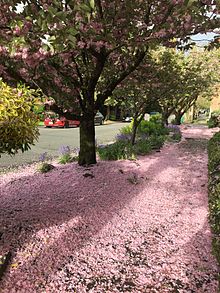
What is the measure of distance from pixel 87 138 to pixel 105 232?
4074 millimetres

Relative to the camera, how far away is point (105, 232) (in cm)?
465

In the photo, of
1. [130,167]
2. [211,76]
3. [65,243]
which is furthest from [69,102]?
[211,76]

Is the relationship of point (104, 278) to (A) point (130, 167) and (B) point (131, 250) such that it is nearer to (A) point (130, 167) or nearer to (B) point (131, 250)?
(B) point (131, 250)

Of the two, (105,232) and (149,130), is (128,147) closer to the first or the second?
(149,130)

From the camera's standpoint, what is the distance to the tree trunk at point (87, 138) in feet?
26.6

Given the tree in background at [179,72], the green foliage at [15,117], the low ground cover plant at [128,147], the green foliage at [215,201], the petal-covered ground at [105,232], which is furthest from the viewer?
the tree in background at [179,72]

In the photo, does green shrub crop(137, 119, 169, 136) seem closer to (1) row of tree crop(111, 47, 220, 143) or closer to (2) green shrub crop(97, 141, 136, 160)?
(1) row of tree crop(111, 47, 220, 143)

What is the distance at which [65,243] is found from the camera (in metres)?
4.18

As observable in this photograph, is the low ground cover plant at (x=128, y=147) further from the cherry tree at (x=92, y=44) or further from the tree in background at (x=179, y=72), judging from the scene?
the tree in background at (x=179, y=72)

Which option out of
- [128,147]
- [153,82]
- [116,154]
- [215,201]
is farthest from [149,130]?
[215,201]

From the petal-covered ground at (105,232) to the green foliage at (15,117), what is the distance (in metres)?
1.72

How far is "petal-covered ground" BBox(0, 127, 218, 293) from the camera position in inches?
135

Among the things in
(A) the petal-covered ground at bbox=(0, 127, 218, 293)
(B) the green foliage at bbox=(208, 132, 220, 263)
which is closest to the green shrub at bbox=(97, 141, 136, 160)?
(A) the petal-covered ground at bbox=(0, 127, 218, 293)

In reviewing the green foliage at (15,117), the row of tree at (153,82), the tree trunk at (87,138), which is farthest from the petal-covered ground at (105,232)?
the row of tree at (153,82)
